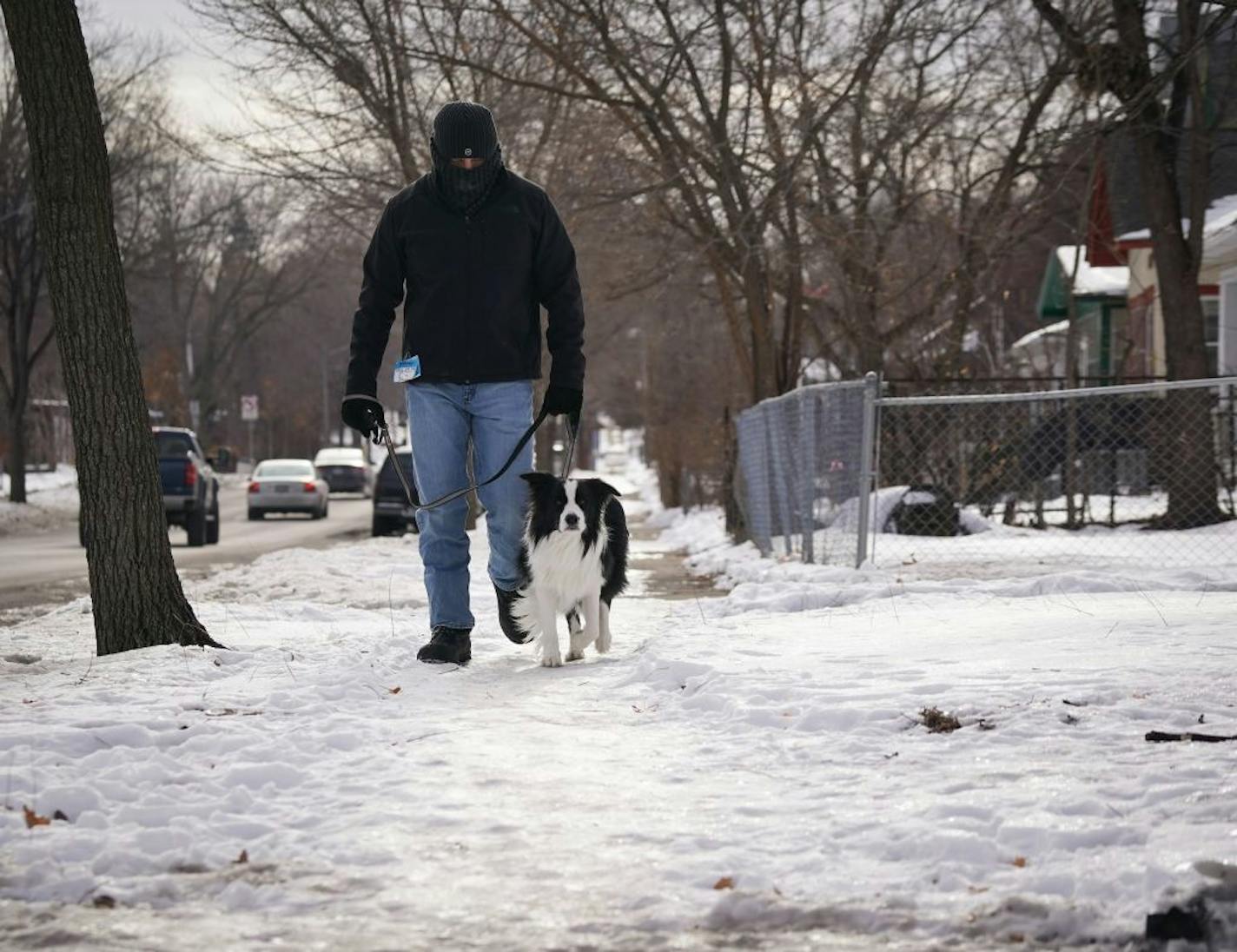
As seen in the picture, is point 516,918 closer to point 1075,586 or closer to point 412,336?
point 412,336

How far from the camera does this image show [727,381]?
31.1m

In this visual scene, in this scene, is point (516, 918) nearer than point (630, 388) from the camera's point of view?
Yes

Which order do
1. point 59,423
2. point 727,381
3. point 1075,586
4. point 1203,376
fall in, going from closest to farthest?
point 1075,586 < point 1203,376 < point 727,381 < point 59,423

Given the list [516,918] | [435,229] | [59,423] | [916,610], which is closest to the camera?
[516,918]

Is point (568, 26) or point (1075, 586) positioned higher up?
point (568, 26)

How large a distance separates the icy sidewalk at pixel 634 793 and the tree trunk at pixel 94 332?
470 mm

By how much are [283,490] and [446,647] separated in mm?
27209

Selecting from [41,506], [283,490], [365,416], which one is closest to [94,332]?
[365,416]

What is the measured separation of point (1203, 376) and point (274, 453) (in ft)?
255

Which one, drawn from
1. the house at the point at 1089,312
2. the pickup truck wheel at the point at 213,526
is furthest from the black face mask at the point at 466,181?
the house at the point at 1089,312

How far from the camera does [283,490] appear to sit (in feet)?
111

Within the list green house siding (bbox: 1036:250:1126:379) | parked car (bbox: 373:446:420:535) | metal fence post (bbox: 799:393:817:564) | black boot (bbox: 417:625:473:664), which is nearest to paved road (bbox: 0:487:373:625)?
parked car (bbox: 373:446:420:535)

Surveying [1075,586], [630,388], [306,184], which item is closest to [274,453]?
[630,388]

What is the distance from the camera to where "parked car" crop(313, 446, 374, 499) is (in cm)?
4834
